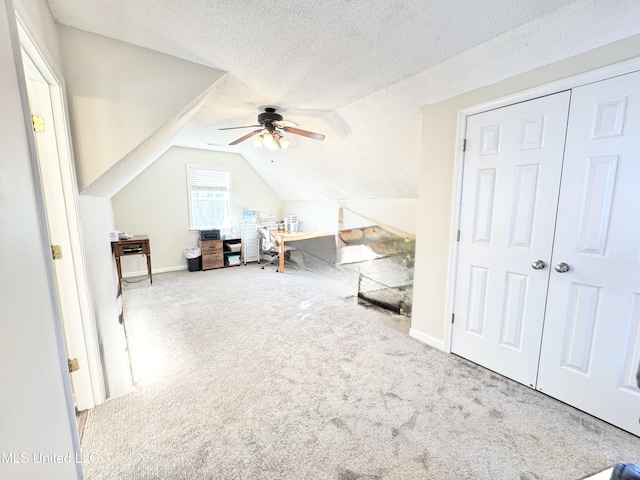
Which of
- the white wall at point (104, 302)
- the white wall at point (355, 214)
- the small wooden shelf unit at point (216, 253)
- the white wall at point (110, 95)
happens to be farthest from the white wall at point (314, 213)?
the white wall at point (104, 302)

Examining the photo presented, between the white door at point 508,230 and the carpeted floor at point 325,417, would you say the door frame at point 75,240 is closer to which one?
the carpeted floor at point 325,417

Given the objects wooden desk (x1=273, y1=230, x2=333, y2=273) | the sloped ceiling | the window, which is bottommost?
wooden desk (x1=273, y1=230, x2=333, y2=273)

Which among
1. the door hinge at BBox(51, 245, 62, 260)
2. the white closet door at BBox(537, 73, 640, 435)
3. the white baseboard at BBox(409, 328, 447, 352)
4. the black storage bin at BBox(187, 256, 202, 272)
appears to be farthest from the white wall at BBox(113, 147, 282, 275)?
the white closet door at BBox(537, 73, 640, 435)

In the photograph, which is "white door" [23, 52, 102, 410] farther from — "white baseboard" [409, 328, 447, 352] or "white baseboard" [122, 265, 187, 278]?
"white baseboard" [122, 265, 187, 278]

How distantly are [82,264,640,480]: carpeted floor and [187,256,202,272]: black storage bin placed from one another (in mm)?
2290

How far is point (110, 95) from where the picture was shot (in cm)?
164

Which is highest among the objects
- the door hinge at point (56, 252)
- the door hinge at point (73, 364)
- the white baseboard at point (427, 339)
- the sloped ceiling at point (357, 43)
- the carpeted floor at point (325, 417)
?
the sloped ceiling at point (357, 43)

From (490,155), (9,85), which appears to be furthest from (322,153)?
(9,85)

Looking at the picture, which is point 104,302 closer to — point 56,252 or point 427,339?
point 56,252

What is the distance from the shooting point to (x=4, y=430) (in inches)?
25.0

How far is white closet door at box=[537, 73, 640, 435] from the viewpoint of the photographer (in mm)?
1458

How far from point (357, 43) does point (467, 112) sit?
996mm

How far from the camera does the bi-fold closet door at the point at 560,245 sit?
1489mm

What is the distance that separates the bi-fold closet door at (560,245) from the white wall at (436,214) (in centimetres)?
13
